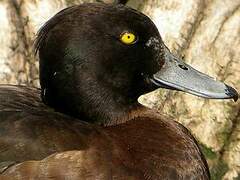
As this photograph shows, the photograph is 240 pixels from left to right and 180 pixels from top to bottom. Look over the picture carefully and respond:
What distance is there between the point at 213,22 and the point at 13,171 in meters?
2.55

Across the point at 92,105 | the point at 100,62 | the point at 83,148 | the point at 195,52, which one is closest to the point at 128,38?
the point at 100,62

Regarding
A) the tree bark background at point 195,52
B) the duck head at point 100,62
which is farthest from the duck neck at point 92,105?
the tree bark background at point 195,52

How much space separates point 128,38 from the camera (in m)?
3.57

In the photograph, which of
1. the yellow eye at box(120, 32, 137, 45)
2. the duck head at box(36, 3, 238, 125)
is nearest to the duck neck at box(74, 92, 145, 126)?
the duck head at box(36, 3, 238, 125)

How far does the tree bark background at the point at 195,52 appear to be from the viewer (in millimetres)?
5215

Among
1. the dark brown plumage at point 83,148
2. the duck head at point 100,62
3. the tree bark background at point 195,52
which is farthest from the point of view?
the tree bark background at point 195,52

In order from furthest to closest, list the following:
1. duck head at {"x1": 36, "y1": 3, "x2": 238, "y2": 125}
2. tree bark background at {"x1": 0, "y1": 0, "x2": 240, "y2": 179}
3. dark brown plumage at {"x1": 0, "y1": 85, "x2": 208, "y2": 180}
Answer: tree bark background at {"x1": 0, "y1": 0, "x2": 240, "y2": 179}, duck head at {"x1": 36, "y1": 3, "x2": 238, "y2": 125}, dark brown plumage at {"x1": 0, "y1": 85, "x2": 208, "y2": 180}

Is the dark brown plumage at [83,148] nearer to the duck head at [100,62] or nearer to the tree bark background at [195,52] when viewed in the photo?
the duck head at [100,62]

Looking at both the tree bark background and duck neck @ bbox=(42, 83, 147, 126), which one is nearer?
duck neck @ bbox=(42, 83, 147, 126)

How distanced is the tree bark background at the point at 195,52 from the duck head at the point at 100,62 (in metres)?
1.54

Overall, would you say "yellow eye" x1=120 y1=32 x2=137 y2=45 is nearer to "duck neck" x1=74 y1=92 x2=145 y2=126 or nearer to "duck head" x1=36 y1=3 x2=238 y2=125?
"duck head" x1=36 y1=3 x2=238 y2=125

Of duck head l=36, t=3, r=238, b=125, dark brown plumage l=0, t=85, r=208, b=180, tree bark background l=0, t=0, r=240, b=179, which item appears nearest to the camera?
dark brown plumage l=0, t=85, r=208, b=180

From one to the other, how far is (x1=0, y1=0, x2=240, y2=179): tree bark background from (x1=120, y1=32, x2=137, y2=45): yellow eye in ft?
5.58

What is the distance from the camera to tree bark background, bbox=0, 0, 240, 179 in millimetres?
5215
